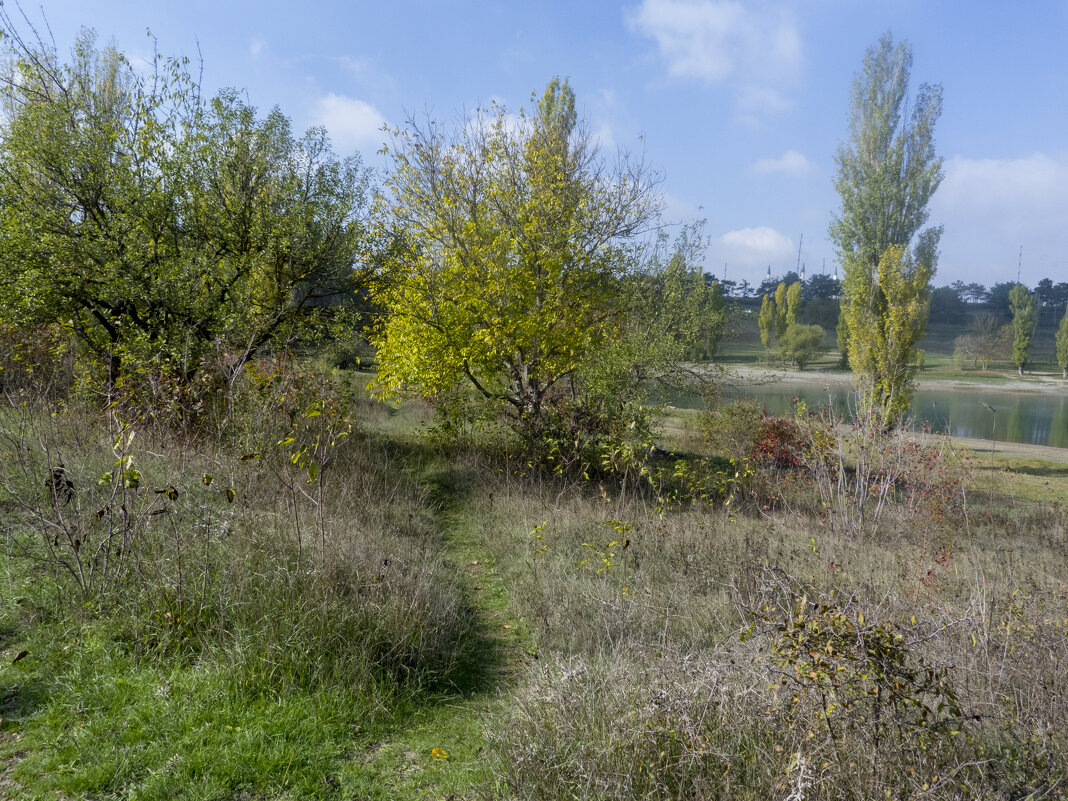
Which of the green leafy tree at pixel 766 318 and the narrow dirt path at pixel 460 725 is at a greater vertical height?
the green leafy tree at pixel 766 318

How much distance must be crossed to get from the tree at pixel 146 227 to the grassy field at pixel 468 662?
8.97 ft

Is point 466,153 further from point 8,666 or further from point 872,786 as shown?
point 872,786

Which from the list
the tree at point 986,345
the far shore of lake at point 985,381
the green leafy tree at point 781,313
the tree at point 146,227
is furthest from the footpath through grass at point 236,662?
the tree at point 986,345

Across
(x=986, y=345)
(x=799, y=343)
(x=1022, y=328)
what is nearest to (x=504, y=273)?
(x=799, y=343)

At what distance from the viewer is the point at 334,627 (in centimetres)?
379

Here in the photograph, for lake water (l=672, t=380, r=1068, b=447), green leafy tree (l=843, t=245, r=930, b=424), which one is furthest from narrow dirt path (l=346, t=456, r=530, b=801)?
green leafy tree (l=843, t=245, r=930, b=424)

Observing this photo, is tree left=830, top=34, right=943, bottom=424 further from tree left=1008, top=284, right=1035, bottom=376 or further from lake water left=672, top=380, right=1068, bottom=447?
tree left=1008, top=284, right=1035, bottom=376

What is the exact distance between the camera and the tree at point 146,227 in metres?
7.79

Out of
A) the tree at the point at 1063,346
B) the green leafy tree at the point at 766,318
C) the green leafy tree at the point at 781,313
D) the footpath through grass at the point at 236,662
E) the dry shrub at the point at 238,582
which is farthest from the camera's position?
the green leafy tree at the point at 766,318

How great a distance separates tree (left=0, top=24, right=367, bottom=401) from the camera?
7.79 meters

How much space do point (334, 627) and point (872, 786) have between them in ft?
9.60

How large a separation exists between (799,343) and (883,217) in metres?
39.6

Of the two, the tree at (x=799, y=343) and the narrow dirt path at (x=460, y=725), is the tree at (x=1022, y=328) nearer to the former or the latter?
the tree at (x=799, y=343)

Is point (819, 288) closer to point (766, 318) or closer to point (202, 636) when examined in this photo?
point (766, 318)
